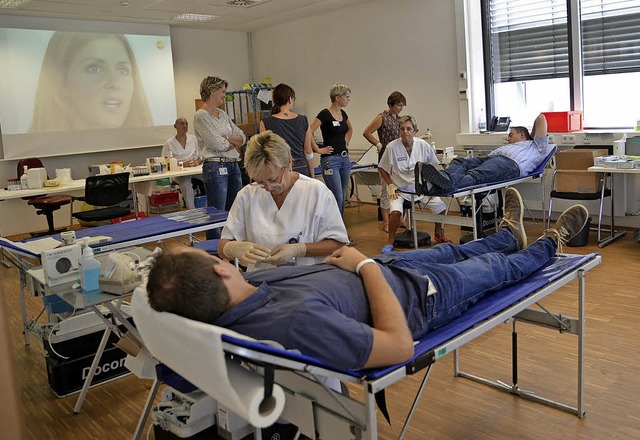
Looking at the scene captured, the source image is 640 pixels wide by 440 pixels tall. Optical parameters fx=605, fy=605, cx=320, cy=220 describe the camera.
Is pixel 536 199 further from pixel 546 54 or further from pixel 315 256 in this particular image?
pixel 315 256

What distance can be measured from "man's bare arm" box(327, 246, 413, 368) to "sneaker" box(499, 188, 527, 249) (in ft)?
3.63

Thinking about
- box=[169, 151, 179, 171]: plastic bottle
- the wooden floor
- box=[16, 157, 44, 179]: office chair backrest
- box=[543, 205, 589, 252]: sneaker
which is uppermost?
box=[16, 157, 44, 179]: office chair backrest

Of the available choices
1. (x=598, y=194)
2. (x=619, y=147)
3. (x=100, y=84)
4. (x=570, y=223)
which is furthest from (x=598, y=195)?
(x=100, y=84)

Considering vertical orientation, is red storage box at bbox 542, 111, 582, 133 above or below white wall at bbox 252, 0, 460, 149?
below

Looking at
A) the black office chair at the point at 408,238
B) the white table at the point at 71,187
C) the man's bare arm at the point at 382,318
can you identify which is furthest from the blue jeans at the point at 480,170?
the white table at the point at 71,187

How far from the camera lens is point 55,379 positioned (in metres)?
2.91

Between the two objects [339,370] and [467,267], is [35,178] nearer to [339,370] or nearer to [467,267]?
[467,267]

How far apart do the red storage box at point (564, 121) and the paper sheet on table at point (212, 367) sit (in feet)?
16.1

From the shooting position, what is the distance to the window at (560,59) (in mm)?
5488

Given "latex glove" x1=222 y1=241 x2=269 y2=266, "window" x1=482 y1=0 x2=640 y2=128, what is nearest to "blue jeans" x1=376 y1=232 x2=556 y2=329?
"latex glove" x1=222 y1=241 x2=269 y2=266

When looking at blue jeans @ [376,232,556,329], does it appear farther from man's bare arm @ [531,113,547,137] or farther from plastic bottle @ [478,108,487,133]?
plastic bottle @ [478,108,487,133]

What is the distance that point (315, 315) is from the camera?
1.54 metres

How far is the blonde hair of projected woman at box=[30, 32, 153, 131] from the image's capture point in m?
7.33

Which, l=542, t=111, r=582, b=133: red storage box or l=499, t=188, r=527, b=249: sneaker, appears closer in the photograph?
l=499, t=188, r=527, b=249: sneaker
